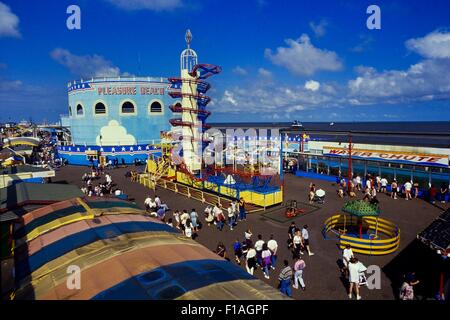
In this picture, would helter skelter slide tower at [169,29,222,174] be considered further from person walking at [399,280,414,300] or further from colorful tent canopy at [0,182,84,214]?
person walking at [399,280,414,300]

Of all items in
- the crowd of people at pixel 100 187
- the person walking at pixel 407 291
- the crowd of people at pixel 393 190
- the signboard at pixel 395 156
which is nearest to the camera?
the person walking at pixel 407 291

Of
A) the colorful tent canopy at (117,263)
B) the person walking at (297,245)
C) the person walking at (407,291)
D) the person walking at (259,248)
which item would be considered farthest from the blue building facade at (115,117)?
the person walking at (407,291)

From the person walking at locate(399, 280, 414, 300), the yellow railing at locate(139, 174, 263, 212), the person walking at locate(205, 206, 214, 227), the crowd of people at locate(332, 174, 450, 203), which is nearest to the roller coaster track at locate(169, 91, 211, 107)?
the yellow railing at locate(139, 174, 263, 212)

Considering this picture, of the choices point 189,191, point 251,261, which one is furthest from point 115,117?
point 251,261

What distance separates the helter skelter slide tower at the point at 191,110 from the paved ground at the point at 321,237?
405cm

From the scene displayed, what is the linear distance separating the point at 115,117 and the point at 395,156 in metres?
34.1

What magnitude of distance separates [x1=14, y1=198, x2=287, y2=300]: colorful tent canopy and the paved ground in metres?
5.15

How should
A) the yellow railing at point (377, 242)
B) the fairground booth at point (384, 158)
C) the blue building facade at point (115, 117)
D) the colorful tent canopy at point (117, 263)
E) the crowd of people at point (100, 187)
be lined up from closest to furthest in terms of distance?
the colorful tent canopy at point (117, 263) < the yellow railing at point (377, 242) < the fairground booth at point (384, 158) < the crowd of people at point (100, 187) < the blue building facade at point (115, 117)

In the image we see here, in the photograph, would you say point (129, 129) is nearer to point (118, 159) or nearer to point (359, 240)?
point (118, 159)

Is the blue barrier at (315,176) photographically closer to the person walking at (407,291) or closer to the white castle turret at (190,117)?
the white castle turret at (190,117)

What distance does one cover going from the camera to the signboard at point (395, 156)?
22633mm

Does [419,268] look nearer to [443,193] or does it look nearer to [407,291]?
[407,291]
